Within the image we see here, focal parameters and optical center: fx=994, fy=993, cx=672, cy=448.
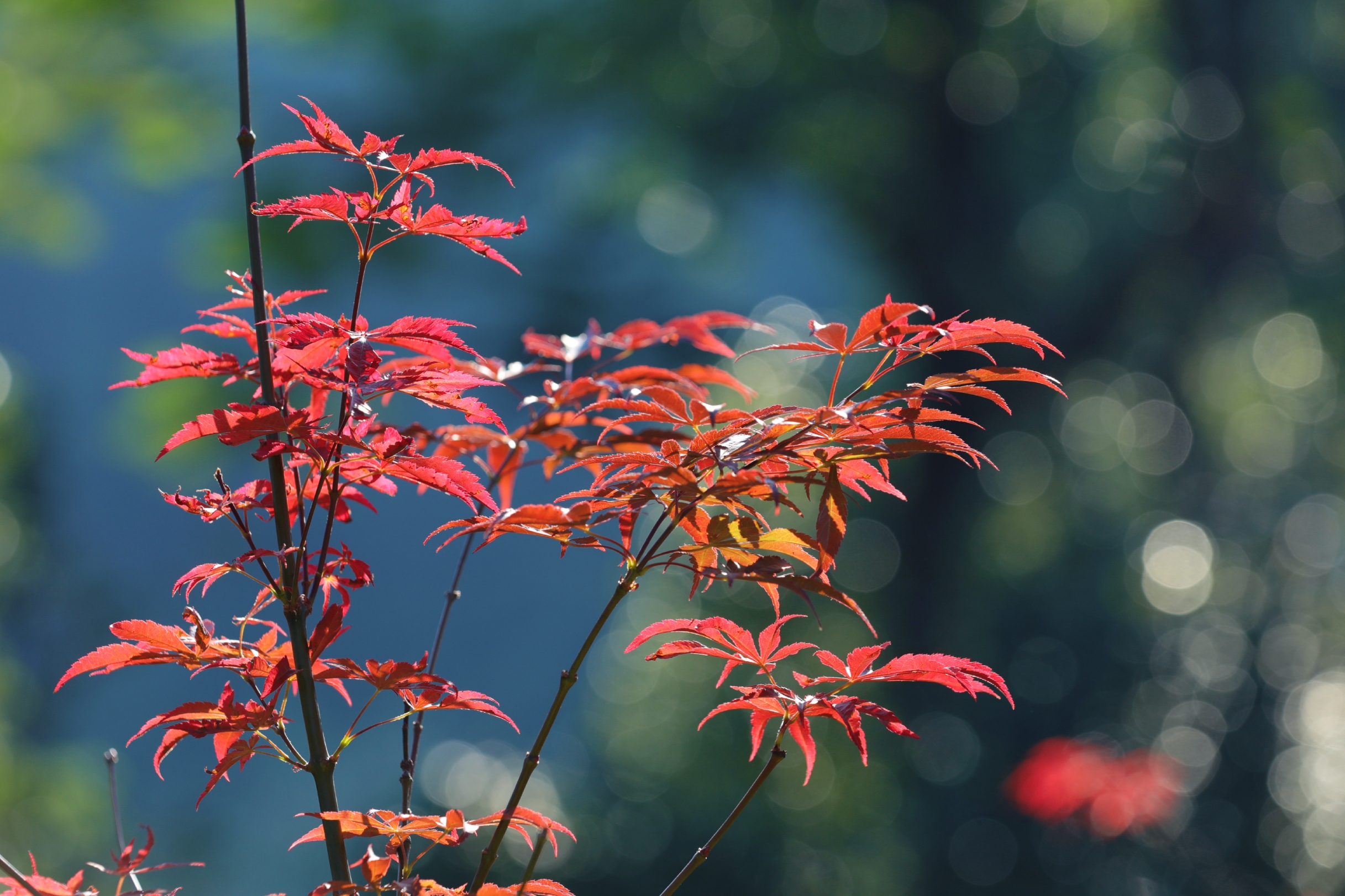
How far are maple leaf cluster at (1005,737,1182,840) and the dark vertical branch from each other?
160 centimetres

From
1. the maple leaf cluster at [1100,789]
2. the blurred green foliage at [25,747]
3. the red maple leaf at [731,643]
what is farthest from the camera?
the blurred green foliage at [25,747]

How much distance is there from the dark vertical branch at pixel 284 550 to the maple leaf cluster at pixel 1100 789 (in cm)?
160

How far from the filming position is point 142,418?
13.6ft

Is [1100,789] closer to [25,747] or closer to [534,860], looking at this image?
[534,860]

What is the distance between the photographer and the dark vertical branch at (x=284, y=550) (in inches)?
22.6

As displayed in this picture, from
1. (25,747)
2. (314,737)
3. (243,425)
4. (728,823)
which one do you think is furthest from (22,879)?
(25,747)

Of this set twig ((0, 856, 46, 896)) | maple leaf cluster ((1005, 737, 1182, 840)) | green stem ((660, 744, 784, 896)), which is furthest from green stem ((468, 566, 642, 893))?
maple leaf cluster ((1005, 737, 1182, 840))

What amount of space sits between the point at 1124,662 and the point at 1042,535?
0.59 meters

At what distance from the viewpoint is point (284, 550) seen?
557 millimetres

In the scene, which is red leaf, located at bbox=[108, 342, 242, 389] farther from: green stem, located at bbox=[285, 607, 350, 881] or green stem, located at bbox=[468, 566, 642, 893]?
green stem, located at bbox=[468, 566, 642, 893]

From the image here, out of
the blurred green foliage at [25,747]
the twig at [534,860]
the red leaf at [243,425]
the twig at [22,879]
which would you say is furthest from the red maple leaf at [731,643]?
the blurred green foliage at [25,747]

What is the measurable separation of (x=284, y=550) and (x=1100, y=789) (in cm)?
170

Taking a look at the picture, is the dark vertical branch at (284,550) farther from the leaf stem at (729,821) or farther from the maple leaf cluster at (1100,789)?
the maple leaf cluster at (1100,789)

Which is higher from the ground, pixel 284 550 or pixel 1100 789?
pixel 284 550
